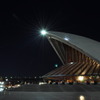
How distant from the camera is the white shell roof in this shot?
95.4 ft

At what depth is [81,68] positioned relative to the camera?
30141 mm

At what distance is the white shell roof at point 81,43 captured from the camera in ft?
95.4

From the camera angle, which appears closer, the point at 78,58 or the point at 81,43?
the point at 81,43

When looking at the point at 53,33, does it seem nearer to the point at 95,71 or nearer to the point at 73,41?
the point at 73,41

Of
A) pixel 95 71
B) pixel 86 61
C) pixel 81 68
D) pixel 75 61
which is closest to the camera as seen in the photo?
pixel 95 71

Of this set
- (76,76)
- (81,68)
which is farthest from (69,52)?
(76,76)

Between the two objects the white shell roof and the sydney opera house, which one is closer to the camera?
the sydney opera house

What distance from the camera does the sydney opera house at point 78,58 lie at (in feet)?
91.7

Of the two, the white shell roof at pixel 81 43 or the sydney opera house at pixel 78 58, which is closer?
the sydney opera house at pixel 78 58

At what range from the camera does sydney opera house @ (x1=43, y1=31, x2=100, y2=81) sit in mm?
27938

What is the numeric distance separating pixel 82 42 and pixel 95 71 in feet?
21.2

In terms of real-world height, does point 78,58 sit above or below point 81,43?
below

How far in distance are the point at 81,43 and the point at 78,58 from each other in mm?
3860

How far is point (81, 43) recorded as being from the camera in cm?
3161
